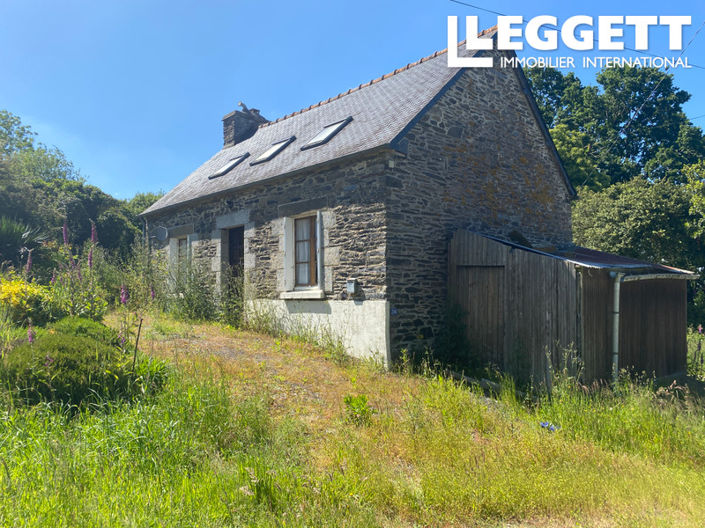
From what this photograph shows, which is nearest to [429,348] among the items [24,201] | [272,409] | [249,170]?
[272,409]

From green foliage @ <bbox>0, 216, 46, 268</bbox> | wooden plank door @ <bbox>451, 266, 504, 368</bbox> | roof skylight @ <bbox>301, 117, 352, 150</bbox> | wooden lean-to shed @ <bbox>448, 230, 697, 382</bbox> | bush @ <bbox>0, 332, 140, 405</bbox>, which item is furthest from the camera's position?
green foliage @ <bbox>0, 216, 46, 268</bbox>

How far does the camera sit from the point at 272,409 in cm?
473

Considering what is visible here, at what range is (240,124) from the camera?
1526 cm

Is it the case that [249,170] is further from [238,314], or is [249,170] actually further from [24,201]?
[24,201]

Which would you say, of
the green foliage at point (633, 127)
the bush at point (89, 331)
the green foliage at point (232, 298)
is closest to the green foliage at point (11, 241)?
the green foliage at point (232, 298)

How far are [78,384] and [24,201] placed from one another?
13.6m

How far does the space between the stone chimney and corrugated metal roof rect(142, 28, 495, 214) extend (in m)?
1.01

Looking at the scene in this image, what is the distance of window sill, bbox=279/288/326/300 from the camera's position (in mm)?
8331

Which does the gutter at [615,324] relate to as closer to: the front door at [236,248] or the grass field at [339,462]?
the grass field at [339,462]

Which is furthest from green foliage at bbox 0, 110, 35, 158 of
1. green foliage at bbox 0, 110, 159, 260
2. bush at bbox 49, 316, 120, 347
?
bush at bbox 49, 316, 120, 347

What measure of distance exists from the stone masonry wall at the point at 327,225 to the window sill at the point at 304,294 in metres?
0.14

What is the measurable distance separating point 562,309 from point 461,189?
310 cm

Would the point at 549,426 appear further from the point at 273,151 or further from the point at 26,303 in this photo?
the point at 273,151

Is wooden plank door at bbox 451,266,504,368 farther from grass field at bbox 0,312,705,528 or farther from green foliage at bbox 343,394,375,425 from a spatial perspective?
green foliage at bbox 343,394,375,425
